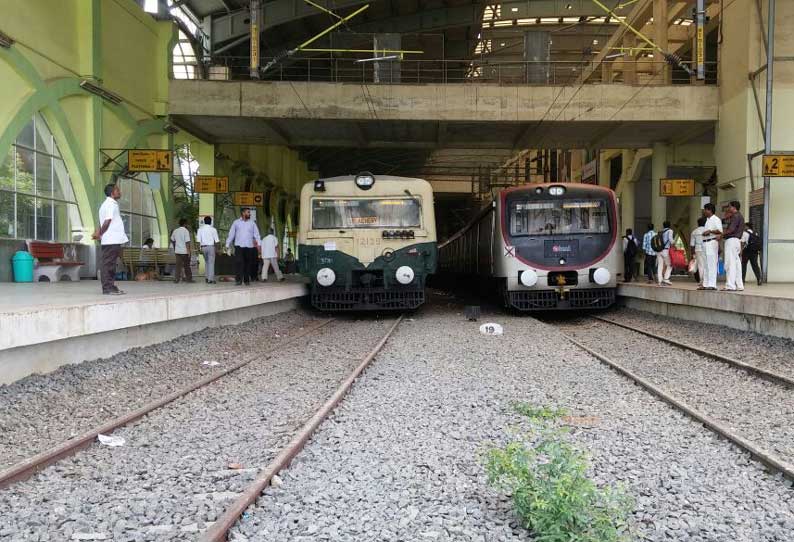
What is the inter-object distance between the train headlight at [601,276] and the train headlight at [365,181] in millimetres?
4690

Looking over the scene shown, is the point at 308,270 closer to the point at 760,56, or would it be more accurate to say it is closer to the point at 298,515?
the point at 298,515

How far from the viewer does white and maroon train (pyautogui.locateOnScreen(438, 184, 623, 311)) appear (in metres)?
12.1

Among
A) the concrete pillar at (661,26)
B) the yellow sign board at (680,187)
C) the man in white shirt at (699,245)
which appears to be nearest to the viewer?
the man in white shirt at (699,245)

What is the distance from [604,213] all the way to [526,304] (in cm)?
235

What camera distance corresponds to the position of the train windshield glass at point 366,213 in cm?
1238

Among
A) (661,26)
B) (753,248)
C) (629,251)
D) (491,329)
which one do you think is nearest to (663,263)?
(753,248)

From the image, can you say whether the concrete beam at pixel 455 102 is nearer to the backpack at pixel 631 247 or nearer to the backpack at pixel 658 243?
the backpack at pixel 631 247

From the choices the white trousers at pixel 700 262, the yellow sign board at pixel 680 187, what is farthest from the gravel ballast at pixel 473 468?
the yellow sign board at pixel 680 187

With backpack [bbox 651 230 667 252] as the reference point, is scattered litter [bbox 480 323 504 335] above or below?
below

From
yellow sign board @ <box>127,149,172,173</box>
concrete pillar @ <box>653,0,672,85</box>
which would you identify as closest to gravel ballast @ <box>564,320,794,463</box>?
yellow sign board @ <box>127,149,172,173</box>

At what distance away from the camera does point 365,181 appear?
40.9 ft

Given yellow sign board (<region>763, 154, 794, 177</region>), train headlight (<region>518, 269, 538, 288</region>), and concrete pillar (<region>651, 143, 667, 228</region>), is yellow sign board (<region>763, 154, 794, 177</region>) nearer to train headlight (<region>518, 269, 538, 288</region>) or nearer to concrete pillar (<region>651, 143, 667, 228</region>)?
train headlight (<region>518, 269, 538, 288</region>)

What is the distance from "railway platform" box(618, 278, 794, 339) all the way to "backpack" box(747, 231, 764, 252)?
2450 mm

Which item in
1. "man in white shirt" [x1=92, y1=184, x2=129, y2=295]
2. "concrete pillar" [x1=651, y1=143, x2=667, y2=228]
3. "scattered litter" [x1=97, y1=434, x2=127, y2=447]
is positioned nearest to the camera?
"scattered litter" [x1=97, y1=434, x2=127, y2=447]
